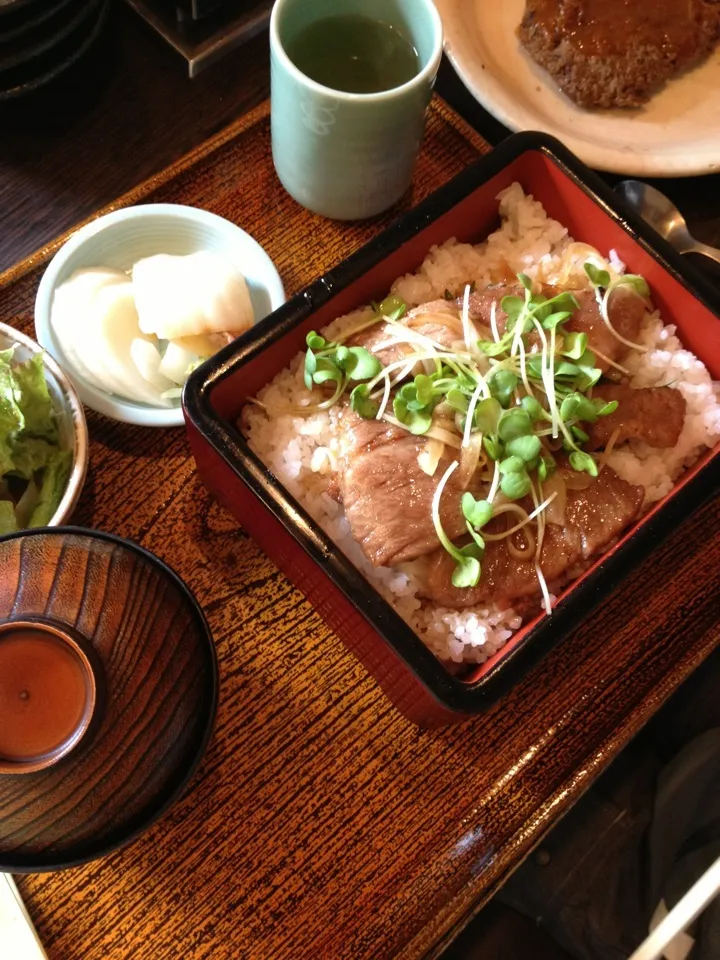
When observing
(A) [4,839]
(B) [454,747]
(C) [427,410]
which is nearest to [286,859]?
(B) [454,747]

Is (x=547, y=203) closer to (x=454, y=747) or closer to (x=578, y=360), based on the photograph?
(x=578, y=360)

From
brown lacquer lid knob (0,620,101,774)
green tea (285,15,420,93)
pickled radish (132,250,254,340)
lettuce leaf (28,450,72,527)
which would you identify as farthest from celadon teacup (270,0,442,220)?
brown lacquer lid knob (0,620,101,774)

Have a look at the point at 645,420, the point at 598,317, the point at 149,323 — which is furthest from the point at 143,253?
the point at 645,420

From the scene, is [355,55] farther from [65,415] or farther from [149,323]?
[65,415]

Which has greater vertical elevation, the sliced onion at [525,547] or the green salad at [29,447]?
the sliced onion at [525,547]

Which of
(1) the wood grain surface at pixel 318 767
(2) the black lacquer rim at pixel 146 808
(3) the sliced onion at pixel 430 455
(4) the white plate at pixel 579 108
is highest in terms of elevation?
(4) the white plate at pixel 579 108

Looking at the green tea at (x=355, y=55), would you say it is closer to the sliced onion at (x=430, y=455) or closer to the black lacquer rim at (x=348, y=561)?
the black lacquer rim at (x=348, y=561)

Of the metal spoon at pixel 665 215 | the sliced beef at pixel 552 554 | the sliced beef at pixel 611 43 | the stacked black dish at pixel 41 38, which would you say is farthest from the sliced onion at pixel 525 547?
the stacked black dish at pixel 41 38
